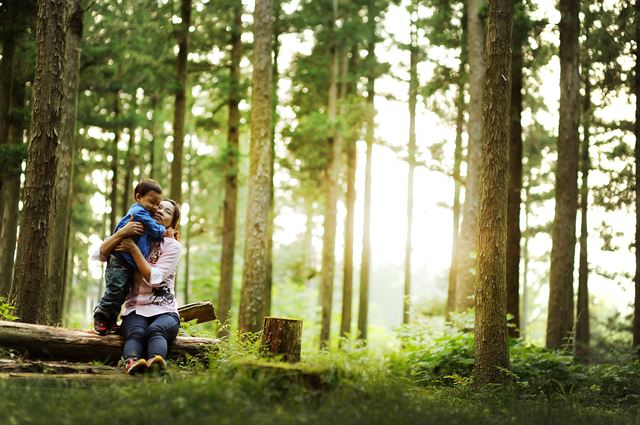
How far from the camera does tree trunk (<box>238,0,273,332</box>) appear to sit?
14.2m

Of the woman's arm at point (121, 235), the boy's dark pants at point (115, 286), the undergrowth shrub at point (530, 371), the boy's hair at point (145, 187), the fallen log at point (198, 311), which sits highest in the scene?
the boy's hair at point (145, 187)

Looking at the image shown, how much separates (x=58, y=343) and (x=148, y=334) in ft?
3.77

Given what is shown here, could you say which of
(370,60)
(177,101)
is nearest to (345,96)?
(370,60)

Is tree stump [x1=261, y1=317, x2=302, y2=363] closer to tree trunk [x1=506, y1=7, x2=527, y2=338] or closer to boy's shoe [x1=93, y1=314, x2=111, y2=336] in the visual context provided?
boy's shoe [x1=93, y1=314, x2=111, y2=336]

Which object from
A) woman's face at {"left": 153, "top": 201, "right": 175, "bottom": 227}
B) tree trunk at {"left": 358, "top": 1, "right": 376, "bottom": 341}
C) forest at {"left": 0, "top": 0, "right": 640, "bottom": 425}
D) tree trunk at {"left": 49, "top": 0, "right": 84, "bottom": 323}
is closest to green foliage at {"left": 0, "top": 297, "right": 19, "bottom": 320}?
forest at {"left": 0, "top": 0, "right": 640, "bottom": 425}

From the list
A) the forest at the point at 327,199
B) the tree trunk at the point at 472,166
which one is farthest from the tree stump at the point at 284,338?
the tree trunk at the point at 472,166

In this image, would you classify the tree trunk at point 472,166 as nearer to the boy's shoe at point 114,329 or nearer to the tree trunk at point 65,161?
the tree trunk at point 65,161

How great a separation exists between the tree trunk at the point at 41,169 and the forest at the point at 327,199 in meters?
0.03

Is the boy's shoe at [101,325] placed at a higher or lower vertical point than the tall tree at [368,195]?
lower

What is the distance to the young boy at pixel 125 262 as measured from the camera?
7977mm

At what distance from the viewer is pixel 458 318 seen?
51.4ft

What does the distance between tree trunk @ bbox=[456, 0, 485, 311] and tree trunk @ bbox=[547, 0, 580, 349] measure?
78.2 inches

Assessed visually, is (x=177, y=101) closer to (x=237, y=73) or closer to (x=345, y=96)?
(x=237, y=73)

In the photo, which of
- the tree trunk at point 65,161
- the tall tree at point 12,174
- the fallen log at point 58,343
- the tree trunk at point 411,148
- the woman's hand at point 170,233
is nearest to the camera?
the fallen log at point 58,343
